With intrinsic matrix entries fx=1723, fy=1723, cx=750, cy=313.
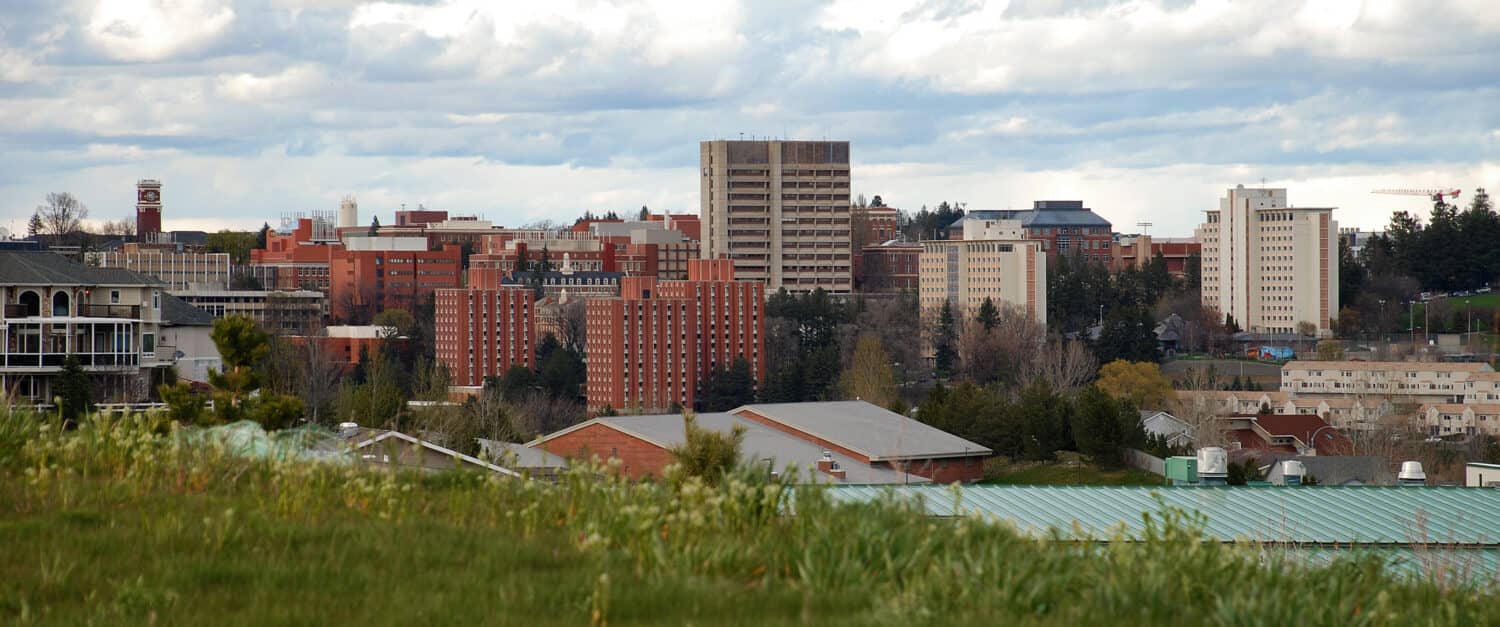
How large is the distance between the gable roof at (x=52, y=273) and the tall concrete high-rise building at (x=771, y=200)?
78529 millimetres

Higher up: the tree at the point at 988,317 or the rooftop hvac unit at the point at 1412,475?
the tree at the point at 988,317

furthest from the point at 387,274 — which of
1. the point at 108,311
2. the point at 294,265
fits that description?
the point at 108,311

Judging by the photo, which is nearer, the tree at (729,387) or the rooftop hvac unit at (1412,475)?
the rooftop hvac unit at (1412,475)

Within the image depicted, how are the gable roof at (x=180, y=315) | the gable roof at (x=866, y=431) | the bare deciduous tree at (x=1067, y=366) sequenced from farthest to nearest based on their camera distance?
the bare deciduous tree at (x=1067, y=366)
the gable roof at (x=180, y=315)
the gable roof at (x=866, y=431)

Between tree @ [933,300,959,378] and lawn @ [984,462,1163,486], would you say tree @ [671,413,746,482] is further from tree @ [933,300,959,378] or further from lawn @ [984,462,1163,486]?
tree @ [933,300,959,378]

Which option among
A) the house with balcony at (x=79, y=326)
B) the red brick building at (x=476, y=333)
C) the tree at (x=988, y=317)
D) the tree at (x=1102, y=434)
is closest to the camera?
the house with balcony at (x=79, y=326)

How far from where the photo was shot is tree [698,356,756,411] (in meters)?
70.8

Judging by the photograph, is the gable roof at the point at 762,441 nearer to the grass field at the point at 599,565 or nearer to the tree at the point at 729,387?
the grass field at the point at 599,565

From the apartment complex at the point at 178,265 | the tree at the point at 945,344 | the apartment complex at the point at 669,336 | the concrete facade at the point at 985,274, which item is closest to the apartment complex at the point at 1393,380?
the tree at the point at 945,344

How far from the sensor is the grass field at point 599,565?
4406 mm

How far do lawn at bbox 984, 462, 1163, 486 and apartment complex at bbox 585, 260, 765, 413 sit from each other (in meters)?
32.5

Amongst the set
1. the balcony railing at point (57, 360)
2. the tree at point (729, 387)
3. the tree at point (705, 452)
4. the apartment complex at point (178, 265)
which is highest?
the apartment complex at point (178, 265)

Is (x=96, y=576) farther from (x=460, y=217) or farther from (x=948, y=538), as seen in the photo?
(x=460, y=217)

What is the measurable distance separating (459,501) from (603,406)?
6524 cm
